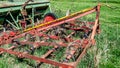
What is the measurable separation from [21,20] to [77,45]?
3.53 metres

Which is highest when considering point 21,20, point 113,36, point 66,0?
point 21,20

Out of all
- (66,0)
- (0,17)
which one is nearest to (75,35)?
(0,17)

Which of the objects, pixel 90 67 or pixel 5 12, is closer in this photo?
pixel 90 67

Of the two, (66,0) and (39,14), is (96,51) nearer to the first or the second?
(39,14)

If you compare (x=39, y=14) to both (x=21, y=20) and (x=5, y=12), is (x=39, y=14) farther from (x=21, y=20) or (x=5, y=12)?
(x=5, y=12)

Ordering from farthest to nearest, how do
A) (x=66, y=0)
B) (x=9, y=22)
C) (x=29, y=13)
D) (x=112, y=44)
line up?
(x=66, y=0) < (x=29, y=13) < (x=9, y=22) < (x=112, y=44)

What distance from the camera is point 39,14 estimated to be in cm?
991

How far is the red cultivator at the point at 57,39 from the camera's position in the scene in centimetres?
489

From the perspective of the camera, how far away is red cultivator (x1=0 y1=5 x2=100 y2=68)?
489 centimetres

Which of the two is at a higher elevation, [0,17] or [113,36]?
[0,17]

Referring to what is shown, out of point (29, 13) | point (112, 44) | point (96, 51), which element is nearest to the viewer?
point (96, 51)

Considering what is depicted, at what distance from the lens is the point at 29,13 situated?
362 inches

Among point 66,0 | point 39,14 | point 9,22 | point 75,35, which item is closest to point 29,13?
point 39,14

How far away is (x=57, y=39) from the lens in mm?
6895
